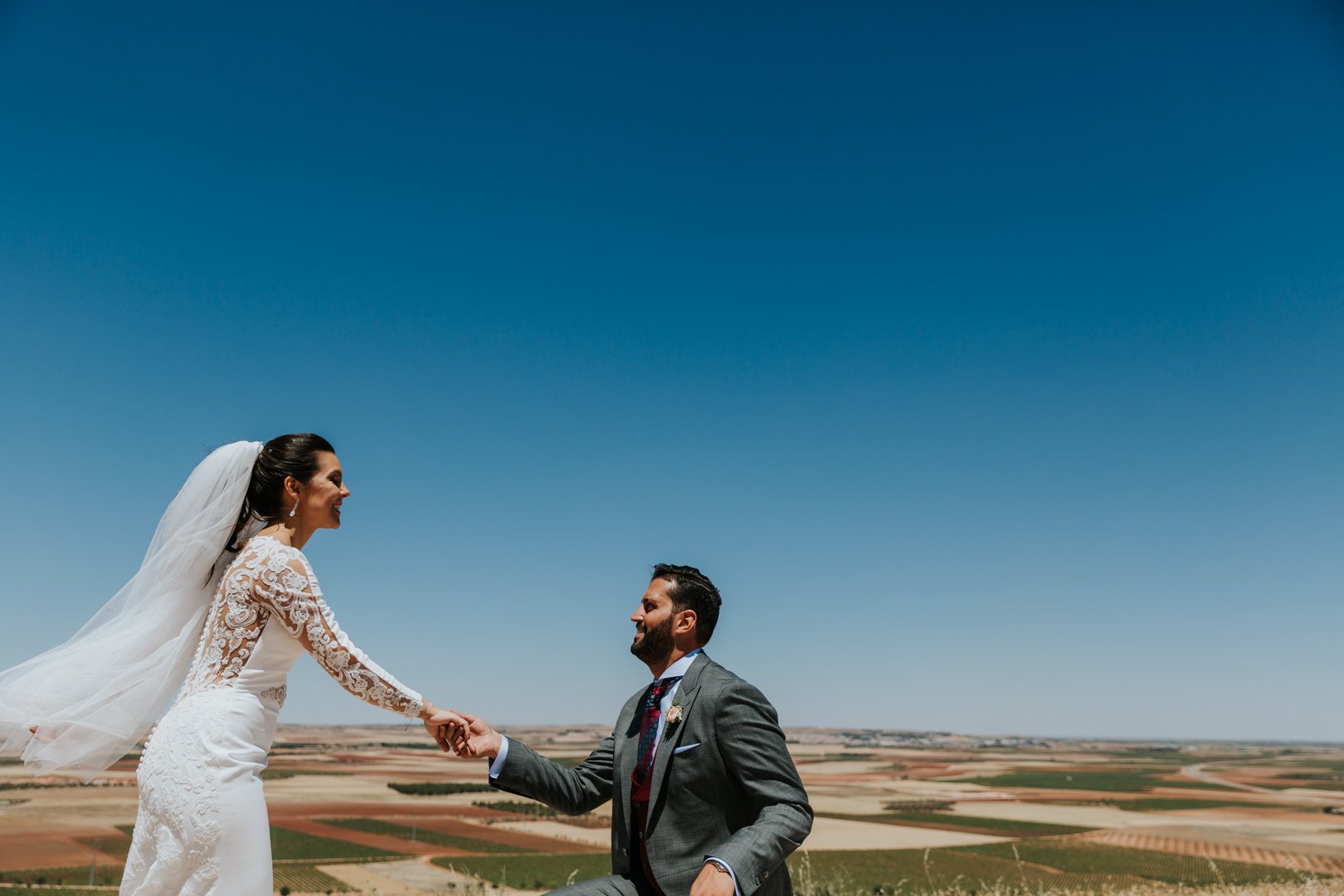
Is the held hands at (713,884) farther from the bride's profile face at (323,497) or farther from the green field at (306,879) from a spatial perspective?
the green field at (306,879)

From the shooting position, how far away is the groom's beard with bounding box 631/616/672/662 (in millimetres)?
4547

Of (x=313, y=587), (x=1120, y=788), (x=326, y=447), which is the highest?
(x=326, y=447)

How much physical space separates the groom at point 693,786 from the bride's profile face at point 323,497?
55.3 inches

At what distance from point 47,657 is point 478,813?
299 feet

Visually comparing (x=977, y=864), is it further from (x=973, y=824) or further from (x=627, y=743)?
(x=627, y=743)

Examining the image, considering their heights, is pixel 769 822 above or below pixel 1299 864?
above

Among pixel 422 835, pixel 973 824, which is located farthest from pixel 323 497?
pixel 973 824

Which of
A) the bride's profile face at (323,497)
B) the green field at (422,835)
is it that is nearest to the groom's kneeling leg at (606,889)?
the bride's profile face at (323,497)

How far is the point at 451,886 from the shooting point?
913 cm

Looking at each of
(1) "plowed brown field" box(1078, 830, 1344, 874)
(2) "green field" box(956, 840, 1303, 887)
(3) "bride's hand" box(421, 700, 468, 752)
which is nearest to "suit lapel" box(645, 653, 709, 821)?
(3) "bride's hand" box(421, 700, 468, 752)

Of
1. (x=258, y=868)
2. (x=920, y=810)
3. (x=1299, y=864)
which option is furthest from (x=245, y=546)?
(x=920, y=810)

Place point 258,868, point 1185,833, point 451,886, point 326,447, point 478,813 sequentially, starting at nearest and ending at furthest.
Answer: point 258,868, point 326,447, point 451,886, point 1185,833, point 478,813

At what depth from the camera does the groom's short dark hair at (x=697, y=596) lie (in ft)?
15.2

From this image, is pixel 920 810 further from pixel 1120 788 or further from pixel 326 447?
pixel 326 447
